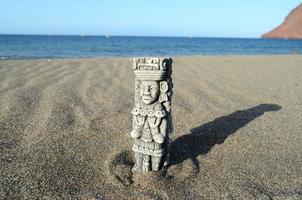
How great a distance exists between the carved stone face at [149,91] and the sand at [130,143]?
0.94m

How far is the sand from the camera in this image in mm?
3824

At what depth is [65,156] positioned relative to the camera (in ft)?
15.1

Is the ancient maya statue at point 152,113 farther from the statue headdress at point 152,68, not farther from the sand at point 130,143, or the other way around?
the sand at point 130,143

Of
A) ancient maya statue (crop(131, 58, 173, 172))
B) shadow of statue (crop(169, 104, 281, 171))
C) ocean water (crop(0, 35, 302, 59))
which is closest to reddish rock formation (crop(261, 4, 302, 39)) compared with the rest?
ocean water (crop(0, 35, 302, 59))

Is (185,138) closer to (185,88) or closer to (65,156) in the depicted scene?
(65,156)

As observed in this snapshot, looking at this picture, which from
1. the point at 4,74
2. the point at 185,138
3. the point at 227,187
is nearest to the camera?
the point at 227,187

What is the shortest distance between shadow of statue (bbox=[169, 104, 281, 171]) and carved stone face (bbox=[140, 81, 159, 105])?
1.04 m

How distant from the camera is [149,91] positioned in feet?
12.7

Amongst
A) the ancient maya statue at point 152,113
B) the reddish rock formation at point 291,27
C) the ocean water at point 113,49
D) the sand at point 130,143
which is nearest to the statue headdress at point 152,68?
the ancient maya statue at point 152,113

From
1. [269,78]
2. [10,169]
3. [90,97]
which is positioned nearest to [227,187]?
[10,169]

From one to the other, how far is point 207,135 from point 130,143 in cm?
136

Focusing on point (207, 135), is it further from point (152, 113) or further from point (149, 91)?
point (149, 91)

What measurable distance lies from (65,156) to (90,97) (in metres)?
3.36

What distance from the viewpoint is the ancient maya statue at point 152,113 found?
3760mm
